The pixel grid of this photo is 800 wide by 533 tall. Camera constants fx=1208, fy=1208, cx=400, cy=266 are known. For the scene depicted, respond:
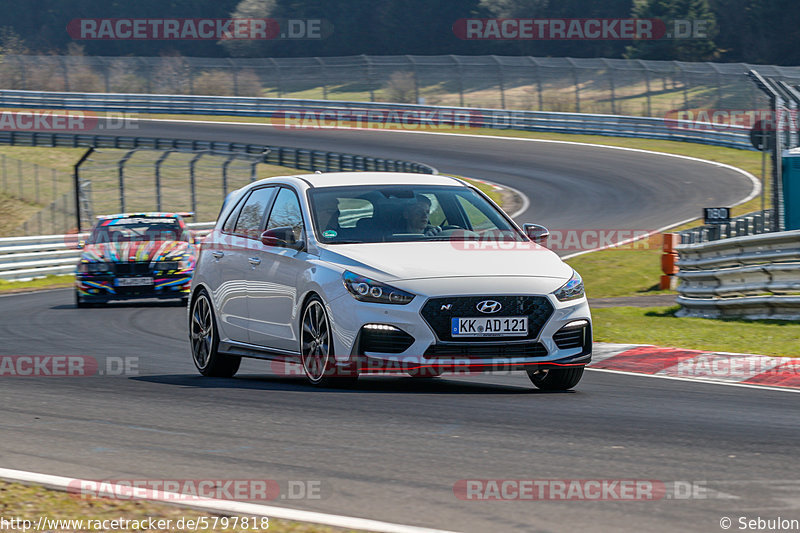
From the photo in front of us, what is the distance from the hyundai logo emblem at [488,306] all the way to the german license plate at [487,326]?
0.05 m

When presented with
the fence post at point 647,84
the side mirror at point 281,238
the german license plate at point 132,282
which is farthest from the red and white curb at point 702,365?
the fence post at point 647,84

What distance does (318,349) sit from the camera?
345 inches

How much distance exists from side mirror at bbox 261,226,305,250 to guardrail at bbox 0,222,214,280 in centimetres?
1968

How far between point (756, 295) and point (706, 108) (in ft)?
126

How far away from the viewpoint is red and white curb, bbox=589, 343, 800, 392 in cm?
970

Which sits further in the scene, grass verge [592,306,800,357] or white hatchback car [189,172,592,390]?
grass verge [592,306,800,357]

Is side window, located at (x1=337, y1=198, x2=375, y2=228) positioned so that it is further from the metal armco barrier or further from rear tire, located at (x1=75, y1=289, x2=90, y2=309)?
the metal armco barrier

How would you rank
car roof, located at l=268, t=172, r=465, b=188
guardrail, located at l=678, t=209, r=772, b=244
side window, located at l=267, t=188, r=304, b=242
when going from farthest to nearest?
guardrail, located at l=678, t=209, r=772, b=244, car roof, located at l=268, t=172, r=465, b=188, side window, located at l=267, t=188, r=304, b=242

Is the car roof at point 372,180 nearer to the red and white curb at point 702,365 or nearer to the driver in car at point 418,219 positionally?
the driver in car at point 418,219

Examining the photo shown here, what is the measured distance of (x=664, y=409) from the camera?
7.92 meters

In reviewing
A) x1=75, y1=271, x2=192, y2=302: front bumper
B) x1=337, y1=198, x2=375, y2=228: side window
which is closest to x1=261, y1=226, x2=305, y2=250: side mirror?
x1=337, y1=198, x2=375, y2=228: side window

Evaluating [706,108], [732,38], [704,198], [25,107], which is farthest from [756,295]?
[732,38]

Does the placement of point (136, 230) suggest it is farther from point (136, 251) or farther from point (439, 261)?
point (439, 261)

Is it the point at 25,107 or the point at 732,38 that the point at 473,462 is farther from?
the point at 732,38
